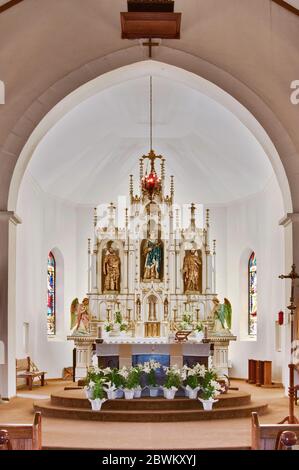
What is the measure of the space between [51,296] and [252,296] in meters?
5.39

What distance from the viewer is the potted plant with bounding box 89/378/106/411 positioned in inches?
574

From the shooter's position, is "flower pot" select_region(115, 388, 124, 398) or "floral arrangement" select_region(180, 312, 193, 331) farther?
"floral arrangement" select_region(180, 312, 193, 331)

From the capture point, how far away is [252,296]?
931 inches

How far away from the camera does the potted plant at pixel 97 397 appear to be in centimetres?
1458

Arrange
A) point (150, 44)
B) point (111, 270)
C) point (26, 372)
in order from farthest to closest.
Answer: point (111, 270)
point (26, 372)
point (150, 44)

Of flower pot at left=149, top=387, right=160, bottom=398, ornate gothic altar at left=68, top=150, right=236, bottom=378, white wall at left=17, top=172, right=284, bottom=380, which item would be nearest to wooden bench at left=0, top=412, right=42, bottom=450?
flower pot at left=149, top=387, right=160, bottom=398

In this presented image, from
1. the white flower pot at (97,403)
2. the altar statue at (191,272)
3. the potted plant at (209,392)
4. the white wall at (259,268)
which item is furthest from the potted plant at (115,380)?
the altar statue at (191,272)

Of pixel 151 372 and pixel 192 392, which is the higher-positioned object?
pixel 151 372

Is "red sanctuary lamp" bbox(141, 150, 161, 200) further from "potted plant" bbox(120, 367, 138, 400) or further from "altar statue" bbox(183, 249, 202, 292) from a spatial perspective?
"potted plant" bbox(120, 367, 138, 400)

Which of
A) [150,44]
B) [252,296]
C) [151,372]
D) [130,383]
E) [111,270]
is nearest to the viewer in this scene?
[130,383]

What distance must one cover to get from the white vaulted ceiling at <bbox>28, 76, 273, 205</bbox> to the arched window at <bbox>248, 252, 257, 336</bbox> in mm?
1843

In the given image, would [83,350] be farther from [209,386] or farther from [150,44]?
[150,44]

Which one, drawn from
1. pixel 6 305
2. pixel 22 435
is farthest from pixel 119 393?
pixel 22 435

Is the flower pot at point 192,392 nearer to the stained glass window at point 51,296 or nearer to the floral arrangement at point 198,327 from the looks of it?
the floral arrangement at point 198,327
